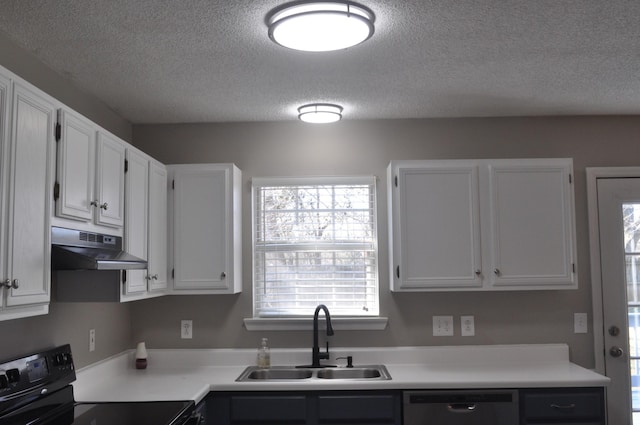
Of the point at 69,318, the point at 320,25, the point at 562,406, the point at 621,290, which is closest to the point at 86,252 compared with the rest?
the point at 69,318

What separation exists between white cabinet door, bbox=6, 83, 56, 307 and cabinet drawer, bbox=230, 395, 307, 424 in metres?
1.37

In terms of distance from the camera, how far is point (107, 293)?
2789mm

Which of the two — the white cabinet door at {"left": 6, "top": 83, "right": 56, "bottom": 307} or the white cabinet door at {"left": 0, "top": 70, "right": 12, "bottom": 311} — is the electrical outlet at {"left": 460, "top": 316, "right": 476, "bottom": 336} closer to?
the white cabinet door at {"left": 6, "top": 83, "right": 56, "bottom": 307}

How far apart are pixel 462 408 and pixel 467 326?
0.75 meters

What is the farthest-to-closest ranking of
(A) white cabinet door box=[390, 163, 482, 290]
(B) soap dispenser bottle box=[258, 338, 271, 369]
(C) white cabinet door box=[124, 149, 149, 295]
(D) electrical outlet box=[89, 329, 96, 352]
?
(B) soap dispenser bottle box=[258, 338, 271, 369]
(A) white cabinet door box=[390, 163, 482, 290]
(D) electrical outlet box=[89, 329, 96, 352]
(C) white cabinet door box=[124, 149, 149, 295]

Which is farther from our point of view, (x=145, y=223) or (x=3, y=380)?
(x=145, y=223)

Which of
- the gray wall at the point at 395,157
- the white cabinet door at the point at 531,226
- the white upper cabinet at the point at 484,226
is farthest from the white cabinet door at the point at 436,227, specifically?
the gray wall at the point at 395,157

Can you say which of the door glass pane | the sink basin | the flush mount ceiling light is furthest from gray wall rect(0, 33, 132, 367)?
the door glass pane

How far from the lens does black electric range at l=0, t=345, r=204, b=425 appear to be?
2348mm

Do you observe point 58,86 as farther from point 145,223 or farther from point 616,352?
point 616,352

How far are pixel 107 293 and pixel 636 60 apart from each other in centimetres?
275

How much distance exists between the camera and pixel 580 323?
12.4 ft

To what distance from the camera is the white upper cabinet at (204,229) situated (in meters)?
3.57

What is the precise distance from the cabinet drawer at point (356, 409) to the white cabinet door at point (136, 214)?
3.80ft
